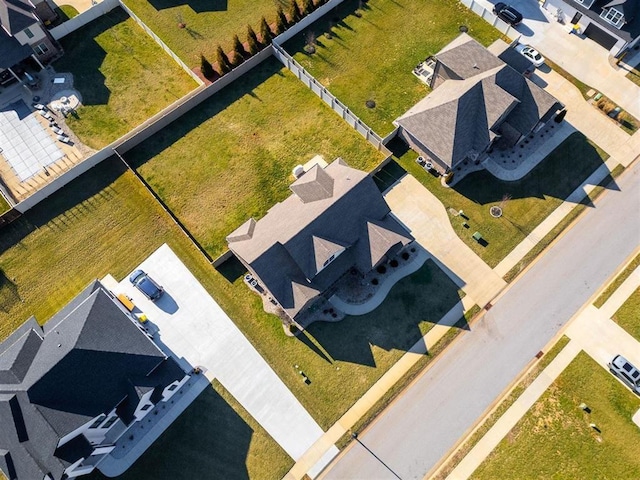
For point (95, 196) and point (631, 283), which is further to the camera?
point (95, 196)

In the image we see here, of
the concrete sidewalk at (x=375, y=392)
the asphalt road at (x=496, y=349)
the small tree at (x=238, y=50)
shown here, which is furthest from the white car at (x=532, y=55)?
the small tree at (x=238, y=50)

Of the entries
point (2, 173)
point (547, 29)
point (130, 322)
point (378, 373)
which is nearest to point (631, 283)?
point (378, 373)

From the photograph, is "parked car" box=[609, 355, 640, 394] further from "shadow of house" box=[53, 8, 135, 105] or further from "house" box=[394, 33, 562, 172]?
"shadow of house" box=[53, 8, 135, 105]

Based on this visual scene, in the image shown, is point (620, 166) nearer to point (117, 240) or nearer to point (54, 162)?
point (117, 240)

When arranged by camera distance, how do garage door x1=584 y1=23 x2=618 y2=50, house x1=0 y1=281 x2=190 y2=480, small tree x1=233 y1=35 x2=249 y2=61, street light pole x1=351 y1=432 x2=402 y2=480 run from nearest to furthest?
house x1=0 y1=281 x2=190 y2=480 < street light pole x1=351 y1=432 x2=402 y2=480 < small tree x1=233 y1=35 x2=249 y2=61 < garage door x1=584 y1=23 x2=618 y2=50

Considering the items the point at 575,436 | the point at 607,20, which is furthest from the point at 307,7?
the point at 575,436

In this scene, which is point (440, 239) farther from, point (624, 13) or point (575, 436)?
point (624, 13)

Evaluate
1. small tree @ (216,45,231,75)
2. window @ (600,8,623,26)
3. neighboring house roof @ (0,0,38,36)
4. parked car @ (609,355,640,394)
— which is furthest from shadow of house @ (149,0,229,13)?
parked car @ (609,355,640,394)
